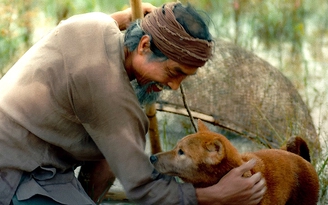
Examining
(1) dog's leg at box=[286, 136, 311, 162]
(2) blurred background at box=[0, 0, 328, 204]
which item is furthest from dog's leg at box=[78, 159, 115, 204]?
(2) blurred background at box=[0, 0, 328, 204]

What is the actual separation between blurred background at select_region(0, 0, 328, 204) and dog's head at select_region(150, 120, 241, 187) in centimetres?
338

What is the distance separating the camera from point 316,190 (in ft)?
12.8

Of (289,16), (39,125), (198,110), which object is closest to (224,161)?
(39,125)

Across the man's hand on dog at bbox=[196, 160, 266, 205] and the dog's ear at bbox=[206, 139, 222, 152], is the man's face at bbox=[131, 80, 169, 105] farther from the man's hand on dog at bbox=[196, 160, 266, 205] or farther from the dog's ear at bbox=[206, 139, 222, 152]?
the man's hand on dog at bbox=[196, 160, 266, 205]

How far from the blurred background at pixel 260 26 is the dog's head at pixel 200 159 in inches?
133

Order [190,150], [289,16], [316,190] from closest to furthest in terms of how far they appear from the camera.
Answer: [190,150] → [316,190] → [289,16]

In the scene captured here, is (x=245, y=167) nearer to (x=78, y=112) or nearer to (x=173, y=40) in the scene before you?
(x=173, y=40)

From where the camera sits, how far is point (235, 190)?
10.3 feet

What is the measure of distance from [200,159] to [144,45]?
772 mm

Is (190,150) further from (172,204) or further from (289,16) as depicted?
(289,16)

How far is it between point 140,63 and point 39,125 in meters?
0.62

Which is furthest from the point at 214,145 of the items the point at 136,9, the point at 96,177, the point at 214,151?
the point at 136,9

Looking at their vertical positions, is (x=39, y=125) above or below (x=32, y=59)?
below

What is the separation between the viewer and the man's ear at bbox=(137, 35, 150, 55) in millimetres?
3051
